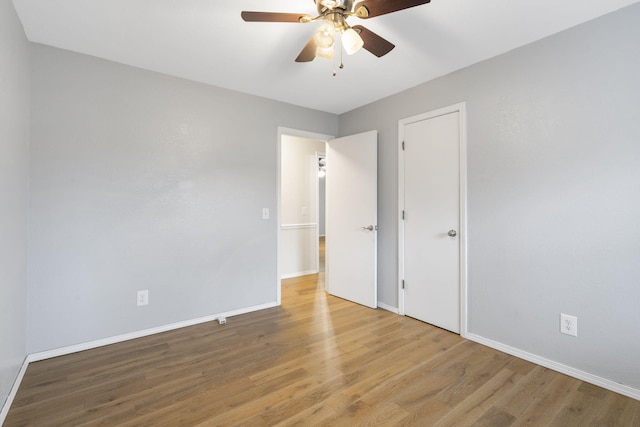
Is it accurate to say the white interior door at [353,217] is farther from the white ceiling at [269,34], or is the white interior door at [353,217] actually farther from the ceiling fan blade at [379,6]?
the ceiling fan blade at [379,6]

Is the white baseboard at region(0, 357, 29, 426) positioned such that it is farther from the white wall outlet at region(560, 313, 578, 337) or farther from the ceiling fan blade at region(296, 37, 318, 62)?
the white wall outlet at region(560, 313, 578, 337)

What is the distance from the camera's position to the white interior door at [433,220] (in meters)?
2.72

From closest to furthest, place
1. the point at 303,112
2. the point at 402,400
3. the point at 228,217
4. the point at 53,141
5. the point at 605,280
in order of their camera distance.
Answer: the point at 402,400 → the point at 605,280 → the point at 53,141 → the point at 228,217 → the point at 303,112

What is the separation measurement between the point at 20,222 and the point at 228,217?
1.54m

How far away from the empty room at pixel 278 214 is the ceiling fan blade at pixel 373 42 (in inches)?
0.5

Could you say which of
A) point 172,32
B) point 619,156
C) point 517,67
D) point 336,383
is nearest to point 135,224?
point 172,32

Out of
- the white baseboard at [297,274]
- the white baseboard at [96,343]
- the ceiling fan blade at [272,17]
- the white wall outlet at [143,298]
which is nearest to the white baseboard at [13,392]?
the white baseboard at [96,343]

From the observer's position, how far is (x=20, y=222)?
198 cm

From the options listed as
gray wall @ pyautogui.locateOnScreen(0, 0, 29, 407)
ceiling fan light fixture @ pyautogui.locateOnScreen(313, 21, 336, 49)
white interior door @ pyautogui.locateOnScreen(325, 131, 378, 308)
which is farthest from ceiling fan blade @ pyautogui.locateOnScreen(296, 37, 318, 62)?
gray wall @ pyautogui.locateOnScreen(0, 0, 29, 407)

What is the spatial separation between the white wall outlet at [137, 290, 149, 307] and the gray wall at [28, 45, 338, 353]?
4 cm

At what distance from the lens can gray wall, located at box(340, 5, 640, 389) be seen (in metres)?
1.85

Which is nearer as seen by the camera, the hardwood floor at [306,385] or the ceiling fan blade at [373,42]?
the hardwood floor at [306,385]

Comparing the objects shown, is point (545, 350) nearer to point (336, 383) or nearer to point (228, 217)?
point (336, 383)

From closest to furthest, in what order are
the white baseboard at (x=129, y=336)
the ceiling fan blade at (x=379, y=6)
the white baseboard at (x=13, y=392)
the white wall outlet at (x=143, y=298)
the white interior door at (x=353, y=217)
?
the ceiling fan blade at (x=379, y=6) < the white baseboard at (x=13, y=392) < the white baseboard at (x=129, y=336) < the white wall outlet at (x=143, y=298) < the white interior door at (x=353, y=217)
